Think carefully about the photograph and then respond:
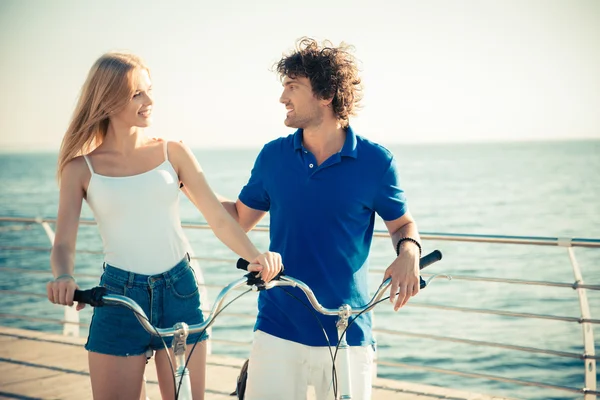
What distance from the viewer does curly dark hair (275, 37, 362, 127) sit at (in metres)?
2.80

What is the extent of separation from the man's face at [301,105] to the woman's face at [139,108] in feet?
1.67

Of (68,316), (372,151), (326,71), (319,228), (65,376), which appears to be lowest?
(65,376)

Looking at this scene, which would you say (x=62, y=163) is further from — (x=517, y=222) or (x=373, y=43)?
(x=373, y=43)

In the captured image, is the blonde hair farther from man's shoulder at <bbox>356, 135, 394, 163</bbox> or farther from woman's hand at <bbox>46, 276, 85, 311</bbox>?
man's shoulder at <bbox>356, 135, 394, 163</bbox>

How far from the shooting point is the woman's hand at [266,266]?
2158mm

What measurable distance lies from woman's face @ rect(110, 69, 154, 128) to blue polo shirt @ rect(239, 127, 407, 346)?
0.53 m

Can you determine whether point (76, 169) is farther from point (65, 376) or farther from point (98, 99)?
point (65, 376)

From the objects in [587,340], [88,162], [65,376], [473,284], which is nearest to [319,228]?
[88,162]

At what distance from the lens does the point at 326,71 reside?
2799mm

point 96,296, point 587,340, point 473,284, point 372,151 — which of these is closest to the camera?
point 96,296

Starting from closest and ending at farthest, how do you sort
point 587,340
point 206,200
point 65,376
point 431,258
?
1. point 431,258
2. point 206,200
3. point 587,340
4. point 65,376

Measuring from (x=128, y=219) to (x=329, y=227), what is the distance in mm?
675

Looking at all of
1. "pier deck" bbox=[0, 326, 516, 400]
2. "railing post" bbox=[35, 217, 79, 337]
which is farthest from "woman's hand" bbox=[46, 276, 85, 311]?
"railing post" bbox=[35, 217, 79, 337]

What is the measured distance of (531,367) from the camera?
34.5 ft
